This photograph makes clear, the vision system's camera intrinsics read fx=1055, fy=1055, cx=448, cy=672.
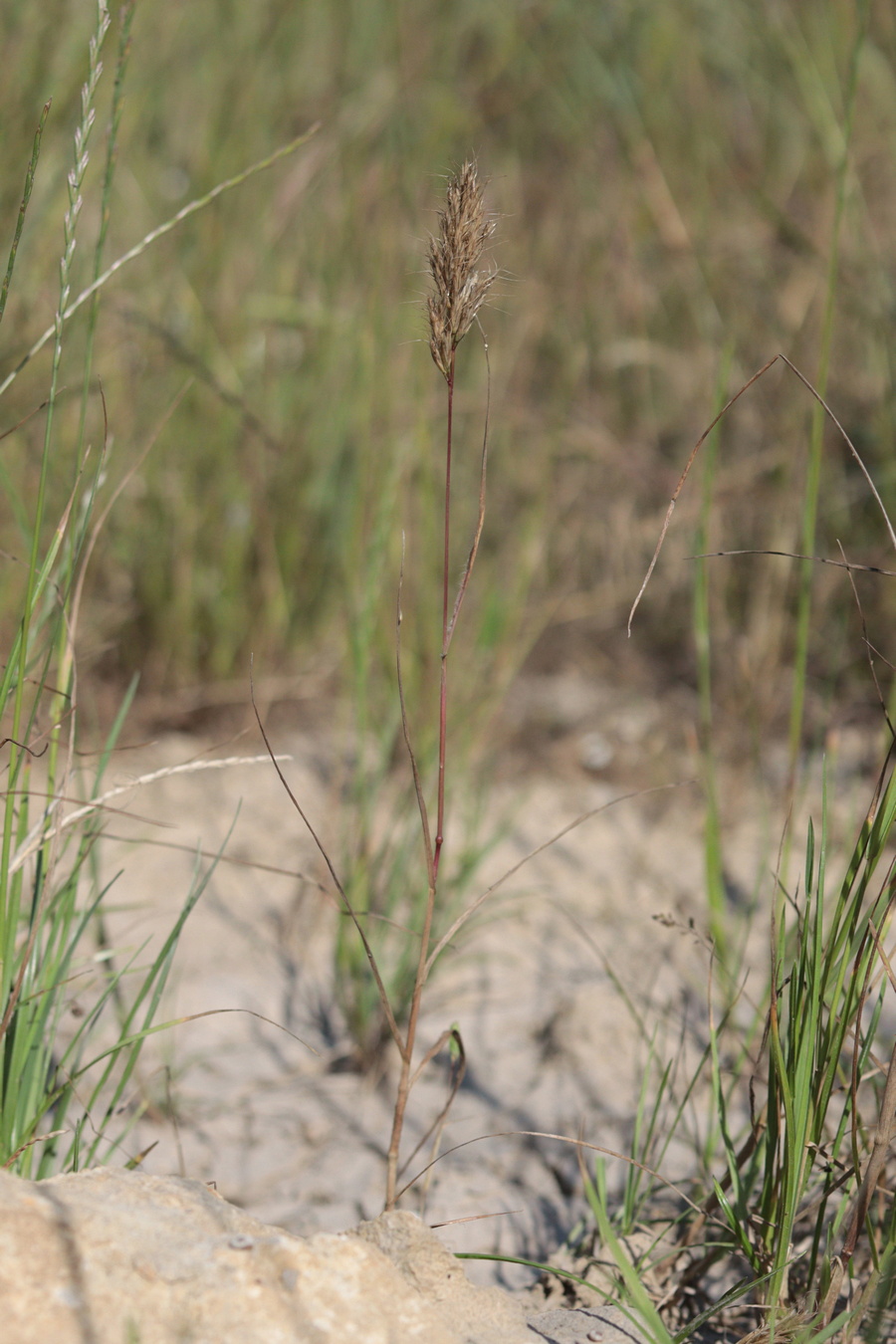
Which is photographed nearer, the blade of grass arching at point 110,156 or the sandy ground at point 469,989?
the blade of grass arching at point 110,156

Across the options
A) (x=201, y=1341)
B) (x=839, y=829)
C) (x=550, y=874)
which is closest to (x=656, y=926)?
(x=550, y=874)

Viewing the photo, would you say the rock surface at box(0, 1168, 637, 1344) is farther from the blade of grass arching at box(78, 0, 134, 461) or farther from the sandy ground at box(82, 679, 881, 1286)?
the blade of grass arching at box(78, 0, 134, 461)

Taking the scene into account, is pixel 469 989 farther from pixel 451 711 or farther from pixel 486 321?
pixel 486 321

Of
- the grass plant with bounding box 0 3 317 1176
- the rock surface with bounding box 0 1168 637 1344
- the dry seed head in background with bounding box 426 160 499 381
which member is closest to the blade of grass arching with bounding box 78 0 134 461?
the grass plant with bounding box 0 3 317 1176

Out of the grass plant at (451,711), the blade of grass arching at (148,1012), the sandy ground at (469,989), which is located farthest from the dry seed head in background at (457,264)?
the sandy ground at (469,989)

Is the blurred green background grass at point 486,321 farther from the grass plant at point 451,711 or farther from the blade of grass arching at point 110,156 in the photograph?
the blade of grass arching at point 110,156

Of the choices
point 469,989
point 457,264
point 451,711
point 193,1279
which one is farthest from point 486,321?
point 193,1279
